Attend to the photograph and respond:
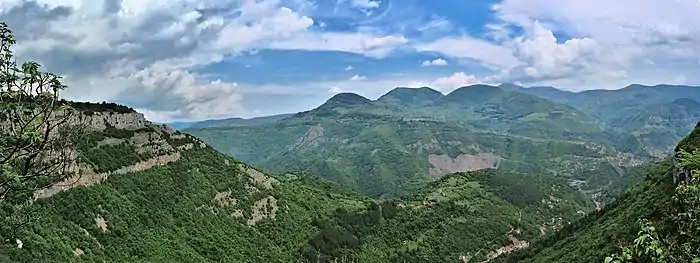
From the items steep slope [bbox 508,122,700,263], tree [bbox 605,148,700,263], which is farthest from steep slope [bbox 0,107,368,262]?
steep slope [bbox 508,122,700,263]

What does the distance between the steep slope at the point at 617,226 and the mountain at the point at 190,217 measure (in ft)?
141

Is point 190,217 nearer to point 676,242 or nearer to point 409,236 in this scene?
point 409,236

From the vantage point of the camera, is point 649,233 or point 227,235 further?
point 227,235

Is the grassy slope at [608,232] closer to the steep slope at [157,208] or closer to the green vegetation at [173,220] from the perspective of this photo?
the steep slope at [157,208]

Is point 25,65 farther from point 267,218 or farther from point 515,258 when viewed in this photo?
point 515,258

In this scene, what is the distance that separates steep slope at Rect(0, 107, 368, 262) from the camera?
68.3m

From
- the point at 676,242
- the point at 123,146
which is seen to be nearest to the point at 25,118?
the point at 676,242

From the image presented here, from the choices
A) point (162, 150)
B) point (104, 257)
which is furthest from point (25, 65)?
point (162, 150)

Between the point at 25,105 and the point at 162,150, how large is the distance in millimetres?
103738

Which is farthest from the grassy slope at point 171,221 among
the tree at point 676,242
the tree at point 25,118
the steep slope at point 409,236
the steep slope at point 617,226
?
the tree at point 676,242

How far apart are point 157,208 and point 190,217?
7459 millimetres

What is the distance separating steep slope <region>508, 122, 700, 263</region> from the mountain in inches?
1692

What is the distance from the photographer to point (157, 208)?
9412cm

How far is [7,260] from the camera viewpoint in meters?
47.8
